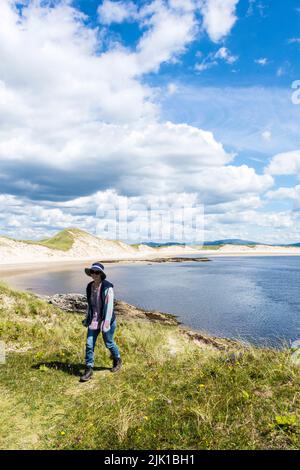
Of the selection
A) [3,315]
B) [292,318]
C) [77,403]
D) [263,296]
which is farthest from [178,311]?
[77,403]

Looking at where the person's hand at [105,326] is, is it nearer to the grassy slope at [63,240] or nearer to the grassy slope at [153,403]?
the grassy slope at [153,403]

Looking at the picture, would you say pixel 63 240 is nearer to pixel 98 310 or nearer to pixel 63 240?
pixel 63 240

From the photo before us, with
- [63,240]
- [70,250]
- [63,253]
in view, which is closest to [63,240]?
[63,240]

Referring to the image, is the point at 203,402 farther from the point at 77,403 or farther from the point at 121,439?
the point at 77,403

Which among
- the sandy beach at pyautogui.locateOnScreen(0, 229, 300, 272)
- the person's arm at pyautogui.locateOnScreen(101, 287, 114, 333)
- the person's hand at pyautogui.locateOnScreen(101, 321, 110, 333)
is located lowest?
the sandy beach at pyautogui.locateOnScreen(0, 229, 300, 272)

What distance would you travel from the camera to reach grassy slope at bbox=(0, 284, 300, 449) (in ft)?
17.7

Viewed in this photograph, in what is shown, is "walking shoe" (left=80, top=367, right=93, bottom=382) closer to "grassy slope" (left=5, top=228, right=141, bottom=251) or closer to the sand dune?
the sand dune

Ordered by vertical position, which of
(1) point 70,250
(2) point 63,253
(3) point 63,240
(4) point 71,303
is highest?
(3) point 63,240

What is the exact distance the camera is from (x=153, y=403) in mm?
6574

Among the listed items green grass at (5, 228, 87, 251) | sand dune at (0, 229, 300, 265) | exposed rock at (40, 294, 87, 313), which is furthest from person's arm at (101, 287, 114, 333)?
green grass at (5, 228, 87, 251)

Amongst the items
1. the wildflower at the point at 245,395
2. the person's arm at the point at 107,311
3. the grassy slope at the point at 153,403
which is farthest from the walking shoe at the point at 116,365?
the wildflower at the point at 245,395

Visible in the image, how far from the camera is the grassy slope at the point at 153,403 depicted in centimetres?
541

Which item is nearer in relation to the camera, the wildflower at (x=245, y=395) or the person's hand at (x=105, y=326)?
the wildflower at (x=245, y=395)

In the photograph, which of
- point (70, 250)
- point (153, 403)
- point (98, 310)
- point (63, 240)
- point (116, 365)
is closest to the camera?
point (153, 403)
